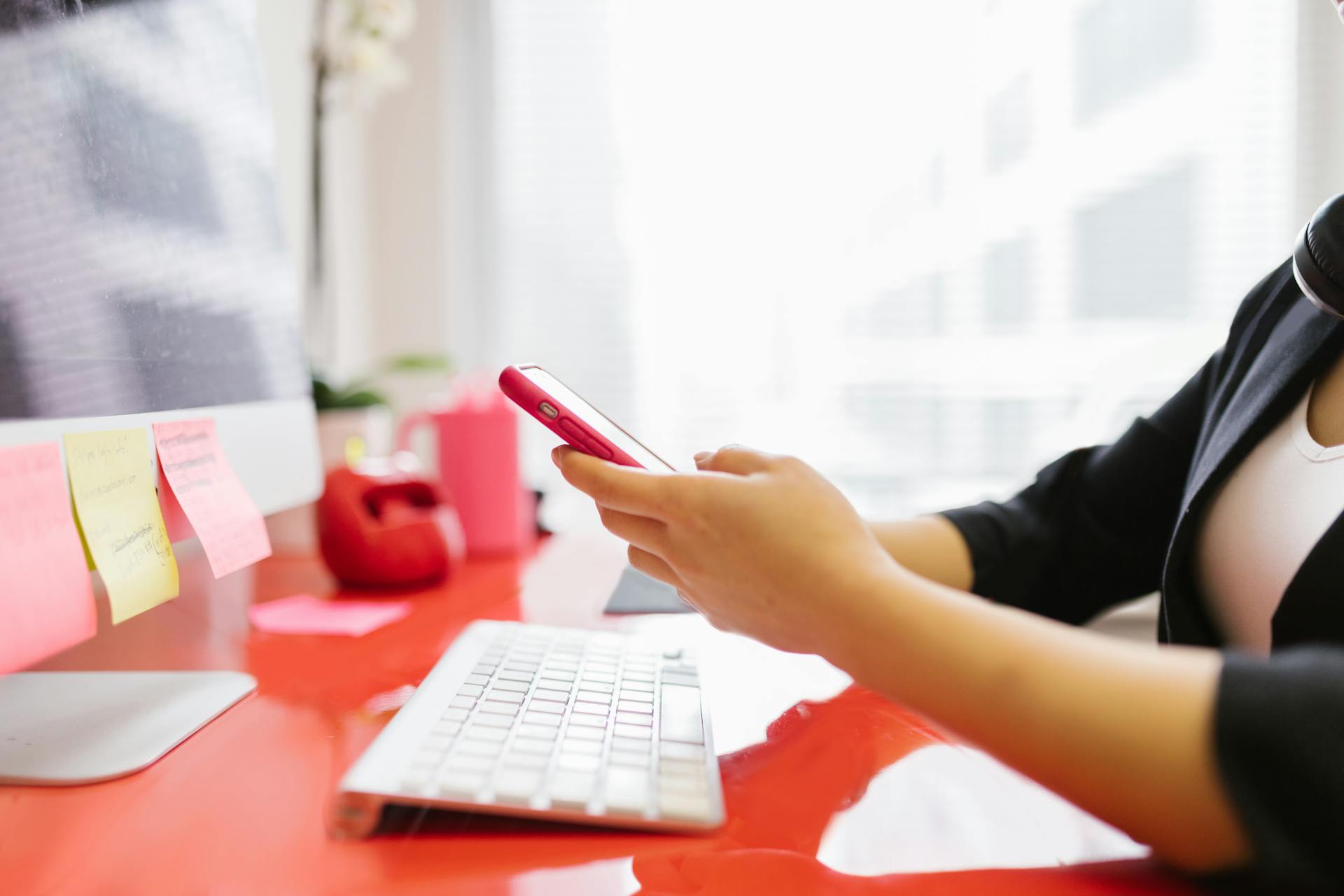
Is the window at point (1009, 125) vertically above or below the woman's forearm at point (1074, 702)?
above

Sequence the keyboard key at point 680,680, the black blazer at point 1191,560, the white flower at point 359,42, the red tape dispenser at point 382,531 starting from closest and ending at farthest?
the black blazer at point 1191,560 < the keyboard key at point 680,680 < the red tape dispenser at point 382,531 < the white flower at point 359,42

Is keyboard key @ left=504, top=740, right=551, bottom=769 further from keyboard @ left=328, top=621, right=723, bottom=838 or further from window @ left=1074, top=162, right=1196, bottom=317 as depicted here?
window @ left=1074, top=162, right=1196, bottom=317

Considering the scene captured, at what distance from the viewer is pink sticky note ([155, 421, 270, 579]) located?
1.69 ft

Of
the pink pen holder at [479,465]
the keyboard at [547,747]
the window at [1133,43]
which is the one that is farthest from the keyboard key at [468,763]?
the window at [1133,43]

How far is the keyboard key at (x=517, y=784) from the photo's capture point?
34 centimetres

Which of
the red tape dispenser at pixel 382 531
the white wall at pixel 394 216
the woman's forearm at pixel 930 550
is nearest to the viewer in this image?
the woman's forearm at pixel 930 550

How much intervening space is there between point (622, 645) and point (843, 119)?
114 centimetres

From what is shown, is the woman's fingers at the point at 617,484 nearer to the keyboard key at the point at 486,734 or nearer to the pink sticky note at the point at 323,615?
the keyboard key at the point at 486,734

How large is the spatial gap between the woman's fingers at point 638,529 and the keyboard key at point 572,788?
12 cm

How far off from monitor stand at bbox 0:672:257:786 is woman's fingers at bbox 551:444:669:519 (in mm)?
260

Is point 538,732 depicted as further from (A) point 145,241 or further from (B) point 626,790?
(A) point 145,241

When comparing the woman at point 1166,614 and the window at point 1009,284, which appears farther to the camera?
the window at point 1009,284

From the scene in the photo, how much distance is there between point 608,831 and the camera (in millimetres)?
345

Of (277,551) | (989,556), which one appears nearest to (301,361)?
(277,551)
